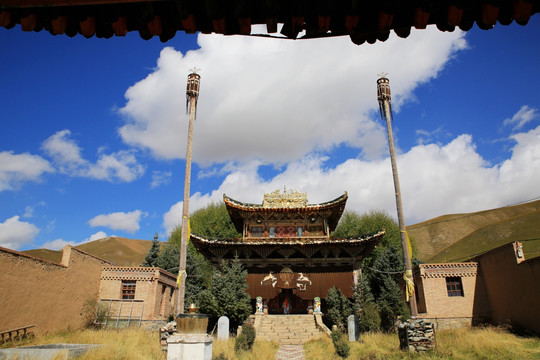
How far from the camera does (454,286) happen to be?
2350 centimetres

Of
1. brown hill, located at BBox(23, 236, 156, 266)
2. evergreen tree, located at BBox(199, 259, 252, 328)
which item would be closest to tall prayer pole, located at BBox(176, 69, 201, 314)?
evergreen tree, located at BBox(199, 259, 252, 328)

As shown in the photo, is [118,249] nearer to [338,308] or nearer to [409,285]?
[338,308]

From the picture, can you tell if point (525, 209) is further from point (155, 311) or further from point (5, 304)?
point (5, 304)

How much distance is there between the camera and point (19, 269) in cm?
1675

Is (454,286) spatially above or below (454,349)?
above

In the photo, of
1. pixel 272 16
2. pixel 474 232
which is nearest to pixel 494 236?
pixel 474 232

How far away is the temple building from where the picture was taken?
77.5ft

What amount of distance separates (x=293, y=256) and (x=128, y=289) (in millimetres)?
11922

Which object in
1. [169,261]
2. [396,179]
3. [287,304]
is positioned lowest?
[287,304]

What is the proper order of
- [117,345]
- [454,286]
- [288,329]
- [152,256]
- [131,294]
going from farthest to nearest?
[152,256], [131,294], [454,286], [288,329], [117,345]

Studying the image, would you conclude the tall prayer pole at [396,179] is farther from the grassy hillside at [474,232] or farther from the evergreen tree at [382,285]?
the grassy hillside at [474,232]

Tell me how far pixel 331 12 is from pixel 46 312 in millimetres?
21566

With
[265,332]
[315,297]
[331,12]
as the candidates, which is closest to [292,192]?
[315,297]

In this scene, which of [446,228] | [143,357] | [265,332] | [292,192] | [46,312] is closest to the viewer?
[143,357]
